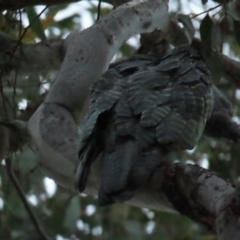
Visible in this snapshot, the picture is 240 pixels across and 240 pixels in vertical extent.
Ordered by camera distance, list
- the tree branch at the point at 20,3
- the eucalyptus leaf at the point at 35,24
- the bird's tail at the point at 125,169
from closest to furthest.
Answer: the bird's tail at the point at 125,169 → the tree branch at the point at 20,3 → the eucalyptus leaf at the point at 35,24

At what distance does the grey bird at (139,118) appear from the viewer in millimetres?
1470

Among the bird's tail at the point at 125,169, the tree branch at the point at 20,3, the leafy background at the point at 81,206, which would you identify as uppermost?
the tree branch at the point at 20,3

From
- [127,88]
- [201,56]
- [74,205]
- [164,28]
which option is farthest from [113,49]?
[74,205]

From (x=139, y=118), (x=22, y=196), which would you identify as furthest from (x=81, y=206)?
(x=139, y=118)

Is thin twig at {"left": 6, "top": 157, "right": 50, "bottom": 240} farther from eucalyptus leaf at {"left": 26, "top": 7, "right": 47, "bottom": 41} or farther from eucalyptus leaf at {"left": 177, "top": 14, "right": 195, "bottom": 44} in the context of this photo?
eucalyptus leaf at {"left": 177, "top": 14, "right": 195, "bottom": 44}

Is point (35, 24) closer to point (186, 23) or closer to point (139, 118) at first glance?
point (186, 23)

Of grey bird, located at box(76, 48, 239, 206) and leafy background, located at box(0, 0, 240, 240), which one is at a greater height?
grey bird, located at box(76, 48, 239, 206)

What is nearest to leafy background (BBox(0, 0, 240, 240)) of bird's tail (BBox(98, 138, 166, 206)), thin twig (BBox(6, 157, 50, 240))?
thin twig (BBox(6, 157, 50, 240))

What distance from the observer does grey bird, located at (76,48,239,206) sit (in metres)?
1.47

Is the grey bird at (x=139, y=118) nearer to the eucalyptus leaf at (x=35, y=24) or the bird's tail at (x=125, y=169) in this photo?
the bird's tail at (x=125, y=169)

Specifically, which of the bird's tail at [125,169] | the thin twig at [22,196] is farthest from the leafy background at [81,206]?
the bird's tail at [125,169]

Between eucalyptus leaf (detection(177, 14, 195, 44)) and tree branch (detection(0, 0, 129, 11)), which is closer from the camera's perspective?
eucalyptus leaf (detection(177, 14, 195, 44))

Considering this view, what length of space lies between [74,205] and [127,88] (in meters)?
1.27

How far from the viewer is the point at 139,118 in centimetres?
161
